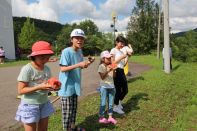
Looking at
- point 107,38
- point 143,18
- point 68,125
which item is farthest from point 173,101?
point 107,38

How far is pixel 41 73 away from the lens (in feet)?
16.3

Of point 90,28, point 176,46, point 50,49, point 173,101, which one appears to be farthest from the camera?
point 90,28

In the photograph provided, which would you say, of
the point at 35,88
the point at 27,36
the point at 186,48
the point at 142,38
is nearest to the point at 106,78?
the point at 35,88

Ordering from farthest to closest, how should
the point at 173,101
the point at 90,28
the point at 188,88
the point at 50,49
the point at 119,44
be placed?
the point at 90,28, the point at 188,88, the point at 173,101, the point at 119,44, the point at 50,49

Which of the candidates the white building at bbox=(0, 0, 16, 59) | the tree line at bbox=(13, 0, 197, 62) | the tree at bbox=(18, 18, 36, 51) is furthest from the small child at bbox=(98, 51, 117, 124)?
the tree at bbox=(18, 18, 36, 51)

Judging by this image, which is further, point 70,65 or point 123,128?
point 123,128

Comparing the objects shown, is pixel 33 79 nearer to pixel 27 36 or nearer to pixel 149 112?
pixel 149 112

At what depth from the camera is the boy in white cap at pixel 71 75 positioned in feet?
20.2

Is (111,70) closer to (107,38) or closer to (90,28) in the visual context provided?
(107,38)

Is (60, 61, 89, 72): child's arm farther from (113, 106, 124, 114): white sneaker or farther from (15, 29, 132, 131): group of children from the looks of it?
(113, 106, 124, 114): white sneaker

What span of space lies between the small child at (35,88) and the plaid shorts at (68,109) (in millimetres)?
1219

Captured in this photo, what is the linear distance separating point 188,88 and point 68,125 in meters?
7.81

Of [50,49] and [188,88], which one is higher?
[50,49]

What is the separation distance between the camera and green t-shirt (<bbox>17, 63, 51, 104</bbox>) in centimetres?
482
